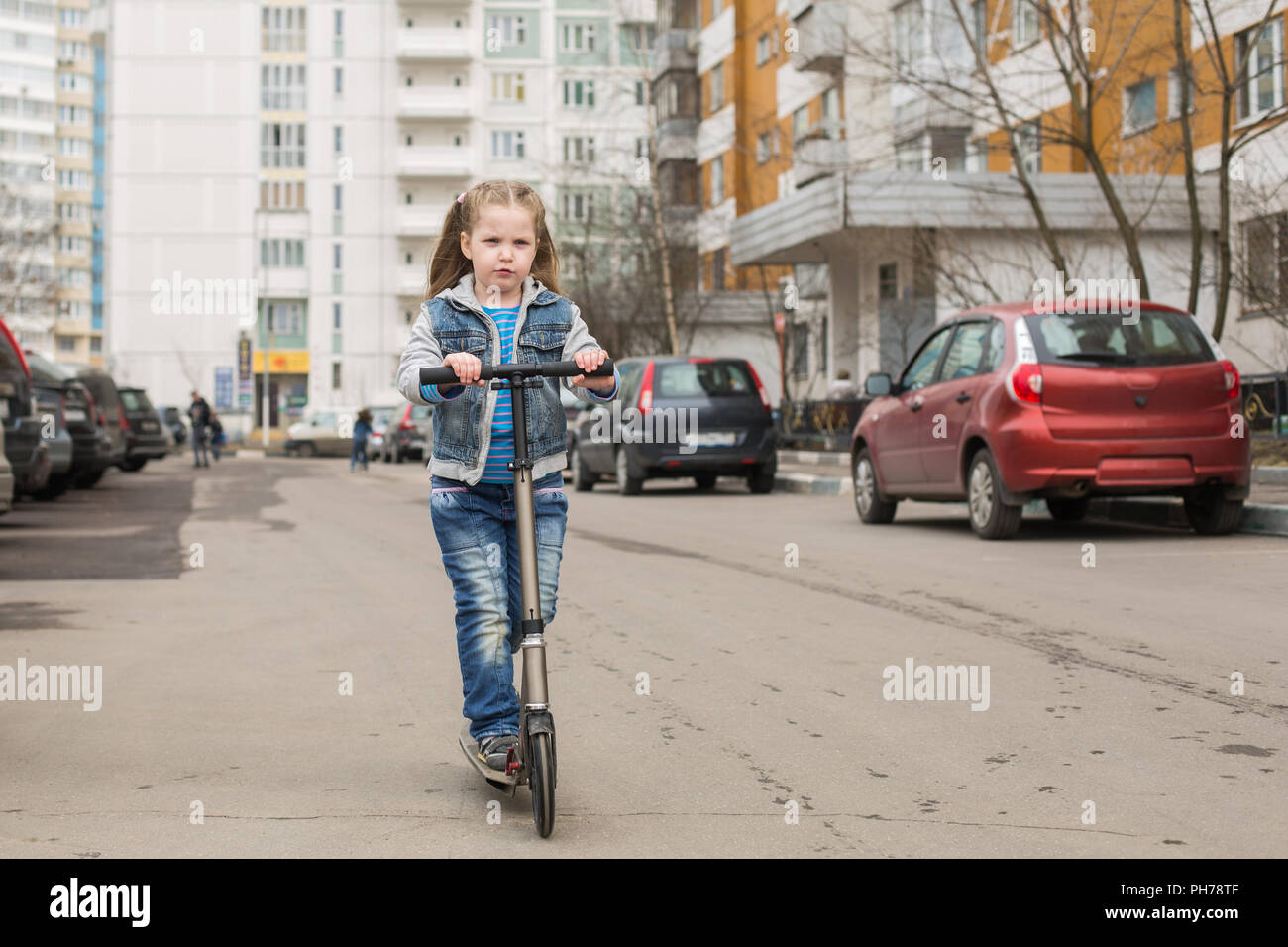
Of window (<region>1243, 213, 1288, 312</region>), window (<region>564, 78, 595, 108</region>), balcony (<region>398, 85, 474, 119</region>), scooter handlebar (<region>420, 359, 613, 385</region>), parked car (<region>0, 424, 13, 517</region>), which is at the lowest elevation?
parked car (<region>0, 424, 13, 517</region>)

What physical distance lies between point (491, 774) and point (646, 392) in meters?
16.3

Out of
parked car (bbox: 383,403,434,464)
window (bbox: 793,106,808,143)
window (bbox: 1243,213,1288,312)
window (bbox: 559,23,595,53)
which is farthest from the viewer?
window (bbox: 559,23,595,53)

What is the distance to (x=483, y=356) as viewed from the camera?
470 cm

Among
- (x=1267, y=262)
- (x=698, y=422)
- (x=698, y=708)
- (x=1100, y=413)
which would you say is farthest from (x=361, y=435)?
(x=698, y=708)

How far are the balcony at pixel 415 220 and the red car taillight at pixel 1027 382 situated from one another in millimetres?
67140

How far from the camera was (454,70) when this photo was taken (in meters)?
79.8

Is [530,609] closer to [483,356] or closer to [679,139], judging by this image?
[483,356]

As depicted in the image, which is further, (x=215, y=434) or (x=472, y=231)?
(x=215, y=434)

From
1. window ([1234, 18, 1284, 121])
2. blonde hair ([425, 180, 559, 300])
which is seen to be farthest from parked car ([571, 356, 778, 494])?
blonde hair ([425, 180, 559, 300])

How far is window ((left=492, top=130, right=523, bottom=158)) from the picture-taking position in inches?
3179

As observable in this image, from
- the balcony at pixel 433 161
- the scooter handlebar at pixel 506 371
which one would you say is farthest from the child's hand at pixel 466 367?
the balcony at pixel 433 161

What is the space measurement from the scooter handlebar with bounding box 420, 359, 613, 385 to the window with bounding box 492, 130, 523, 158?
77.7 meters

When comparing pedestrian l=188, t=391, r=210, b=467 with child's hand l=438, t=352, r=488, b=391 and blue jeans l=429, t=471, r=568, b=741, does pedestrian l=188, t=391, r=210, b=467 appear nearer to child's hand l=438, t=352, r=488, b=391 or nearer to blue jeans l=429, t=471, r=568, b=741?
blue jeans l=429, t=471, r=568, b=741
